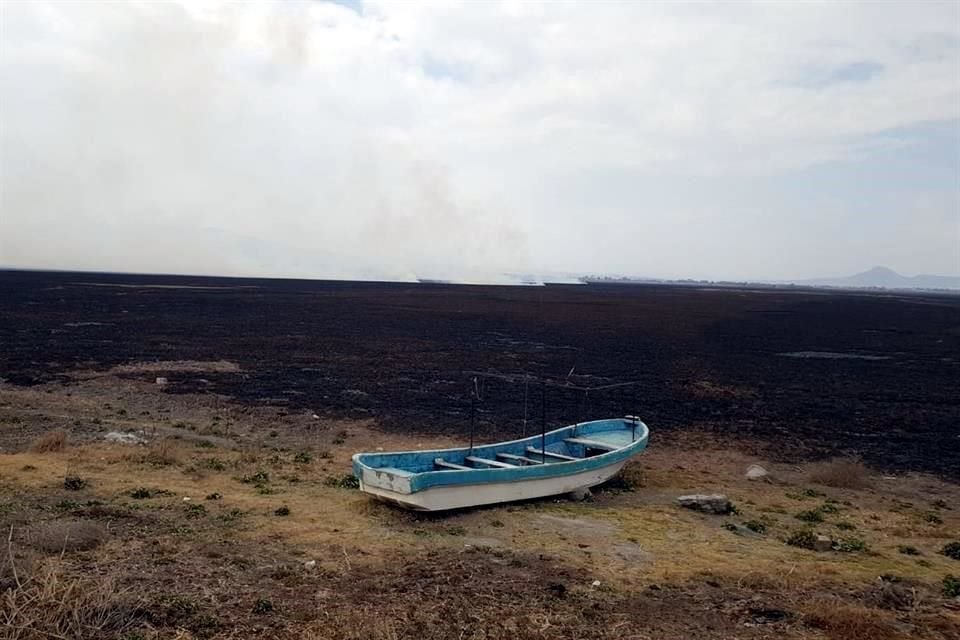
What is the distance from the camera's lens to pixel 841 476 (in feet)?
53.3

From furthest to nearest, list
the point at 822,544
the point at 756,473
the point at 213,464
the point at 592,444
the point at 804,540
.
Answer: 1. the point at 756,473
2. the point at 592,444
3. the point at 213,464
4. the point at 804,540
5. the point at 822,544

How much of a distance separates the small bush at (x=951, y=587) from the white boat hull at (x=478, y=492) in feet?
17.8

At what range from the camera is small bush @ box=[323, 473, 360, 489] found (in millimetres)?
13283

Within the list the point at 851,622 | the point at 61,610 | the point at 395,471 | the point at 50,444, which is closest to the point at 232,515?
the point at 395,471

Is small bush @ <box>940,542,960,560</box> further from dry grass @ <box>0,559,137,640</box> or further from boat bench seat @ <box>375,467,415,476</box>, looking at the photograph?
dry grass @ <box>0,559,137,640</box>

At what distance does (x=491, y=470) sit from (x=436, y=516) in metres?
1.07

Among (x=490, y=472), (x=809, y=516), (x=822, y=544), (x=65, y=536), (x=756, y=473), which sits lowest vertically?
(x=756, y=473)

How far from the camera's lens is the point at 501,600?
28.5ft

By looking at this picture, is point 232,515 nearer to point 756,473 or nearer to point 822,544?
point 822,544

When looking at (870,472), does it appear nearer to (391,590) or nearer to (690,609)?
(690,609)

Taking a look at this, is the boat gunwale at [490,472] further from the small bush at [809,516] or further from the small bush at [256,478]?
the small bush at [809,516]

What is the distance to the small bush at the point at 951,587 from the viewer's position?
9641 mm

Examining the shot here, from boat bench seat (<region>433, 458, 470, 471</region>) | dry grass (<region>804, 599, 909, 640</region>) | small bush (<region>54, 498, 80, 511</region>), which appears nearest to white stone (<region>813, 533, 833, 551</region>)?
dry grass (<region>804, 599, 909, 640</region>)

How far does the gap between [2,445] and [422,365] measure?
17.7 meters
